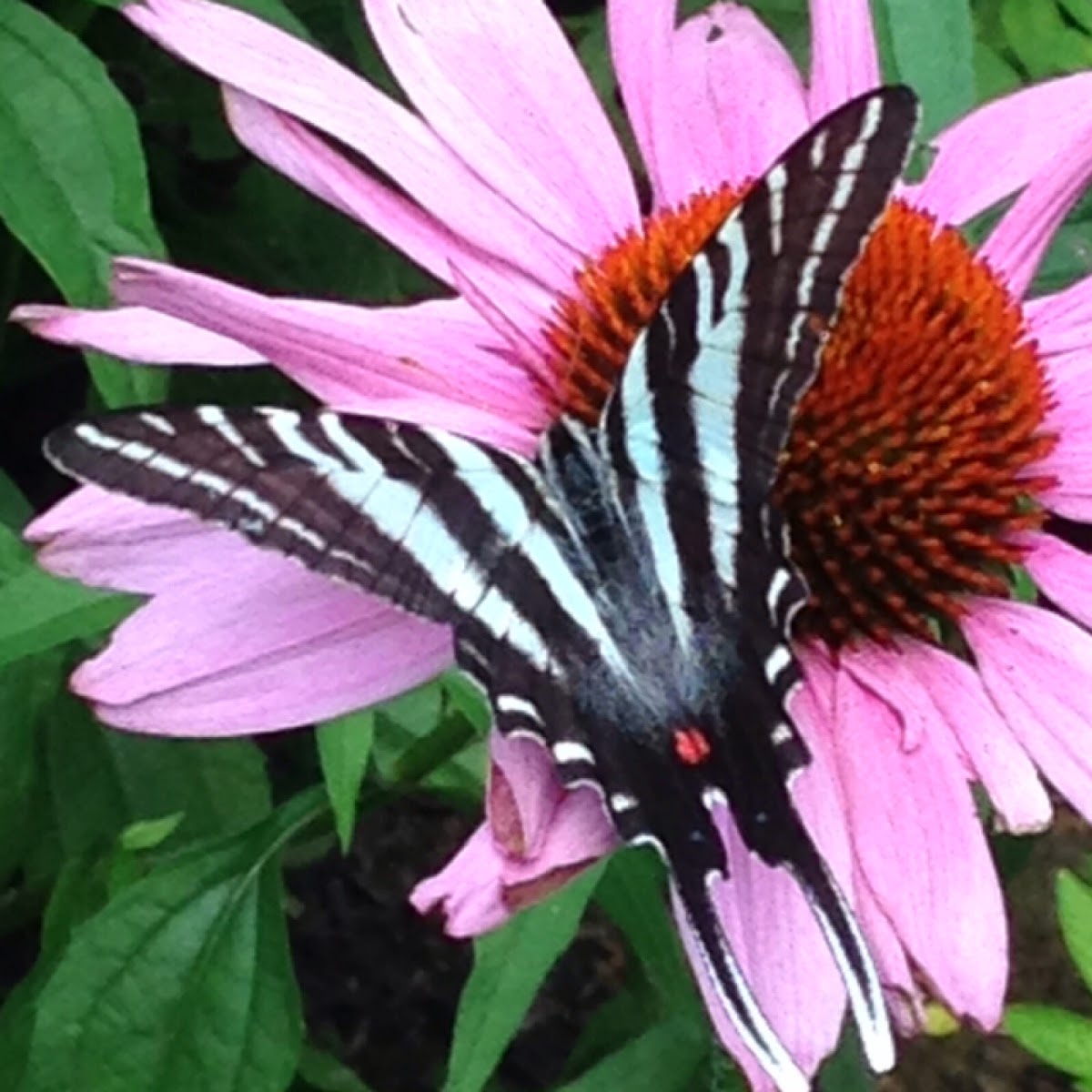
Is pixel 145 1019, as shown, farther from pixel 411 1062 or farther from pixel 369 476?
pixel 411 1062

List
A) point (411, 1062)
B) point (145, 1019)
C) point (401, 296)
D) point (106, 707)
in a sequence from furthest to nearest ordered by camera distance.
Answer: point (411, 1062)
point (401, 296)
point (145, 1019)
point (106, 707)

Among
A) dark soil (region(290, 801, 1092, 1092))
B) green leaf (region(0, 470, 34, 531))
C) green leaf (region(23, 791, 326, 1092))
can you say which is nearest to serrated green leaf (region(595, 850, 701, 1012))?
green leaf (region(23, 791, 326, 1092))

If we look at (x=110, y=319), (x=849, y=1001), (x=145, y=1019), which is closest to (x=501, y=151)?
(x=110, y=319)

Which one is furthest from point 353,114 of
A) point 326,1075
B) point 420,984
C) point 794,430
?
point 420,984

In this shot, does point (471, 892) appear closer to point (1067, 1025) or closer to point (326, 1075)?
point (1067, 1025)

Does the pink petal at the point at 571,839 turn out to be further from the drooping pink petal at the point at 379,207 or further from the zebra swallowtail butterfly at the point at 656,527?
the drooping pink petal at the point at 379,207

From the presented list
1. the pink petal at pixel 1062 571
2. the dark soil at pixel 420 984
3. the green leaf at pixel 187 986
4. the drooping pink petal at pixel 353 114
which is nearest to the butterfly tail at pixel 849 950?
the pink petal at pixel 1062 571
